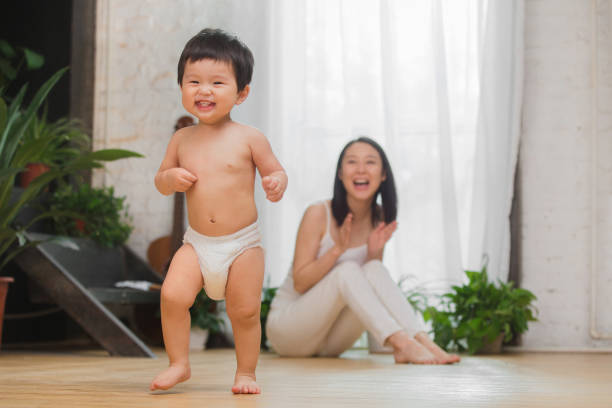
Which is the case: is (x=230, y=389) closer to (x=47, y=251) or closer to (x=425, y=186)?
(x=47, y=251)

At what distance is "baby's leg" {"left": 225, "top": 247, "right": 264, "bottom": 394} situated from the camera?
5.13ft

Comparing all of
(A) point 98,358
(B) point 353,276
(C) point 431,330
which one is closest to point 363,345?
(C) point 431,330

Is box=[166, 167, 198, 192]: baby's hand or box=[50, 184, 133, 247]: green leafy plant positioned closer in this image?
box=[166, 167, 198, 192]: baby's hand

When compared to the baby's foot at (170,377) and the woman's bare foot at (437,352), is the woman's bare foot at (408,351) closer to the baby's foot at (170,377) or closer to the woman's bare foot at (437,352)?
the woman's bare foot at (437,352)

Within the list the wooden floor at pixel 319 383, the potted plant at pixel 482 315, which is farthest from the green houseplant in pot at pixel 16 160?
the potted plant at pixel 482 315

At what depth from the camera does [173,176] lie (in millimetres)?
1547

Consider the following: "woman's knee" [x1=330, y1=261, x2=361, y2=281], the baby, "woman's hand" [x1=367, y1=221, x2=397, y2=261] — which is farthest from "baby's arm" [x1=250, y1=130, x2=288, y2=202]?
"woman's hand" [x1=367, y1=221, x2=397, y2=261]

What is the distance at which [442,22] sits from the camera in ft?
11.6

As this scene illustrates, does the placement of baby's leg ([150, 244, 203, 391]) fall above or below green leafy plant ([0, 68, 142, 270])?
below

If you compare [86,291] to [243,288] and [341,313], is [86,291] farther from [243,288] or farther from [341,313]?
[243,288]

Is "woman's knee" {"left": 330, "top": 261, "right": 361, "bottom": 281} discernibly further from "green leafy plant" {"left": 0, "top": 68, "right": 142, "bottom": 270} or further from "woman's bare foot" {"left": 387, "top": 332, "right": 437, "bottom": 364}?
"green leafy plant" {"left": 0, "top": 68, "right": 142, "bottom": 270}

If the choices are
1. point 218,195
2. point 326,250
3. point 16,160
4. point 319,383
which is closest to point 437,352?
point 326,250

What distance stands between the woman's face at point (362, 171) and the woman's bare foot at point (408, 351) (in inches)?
23.3

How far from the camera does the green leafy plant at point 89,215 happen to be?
3.46 metres
